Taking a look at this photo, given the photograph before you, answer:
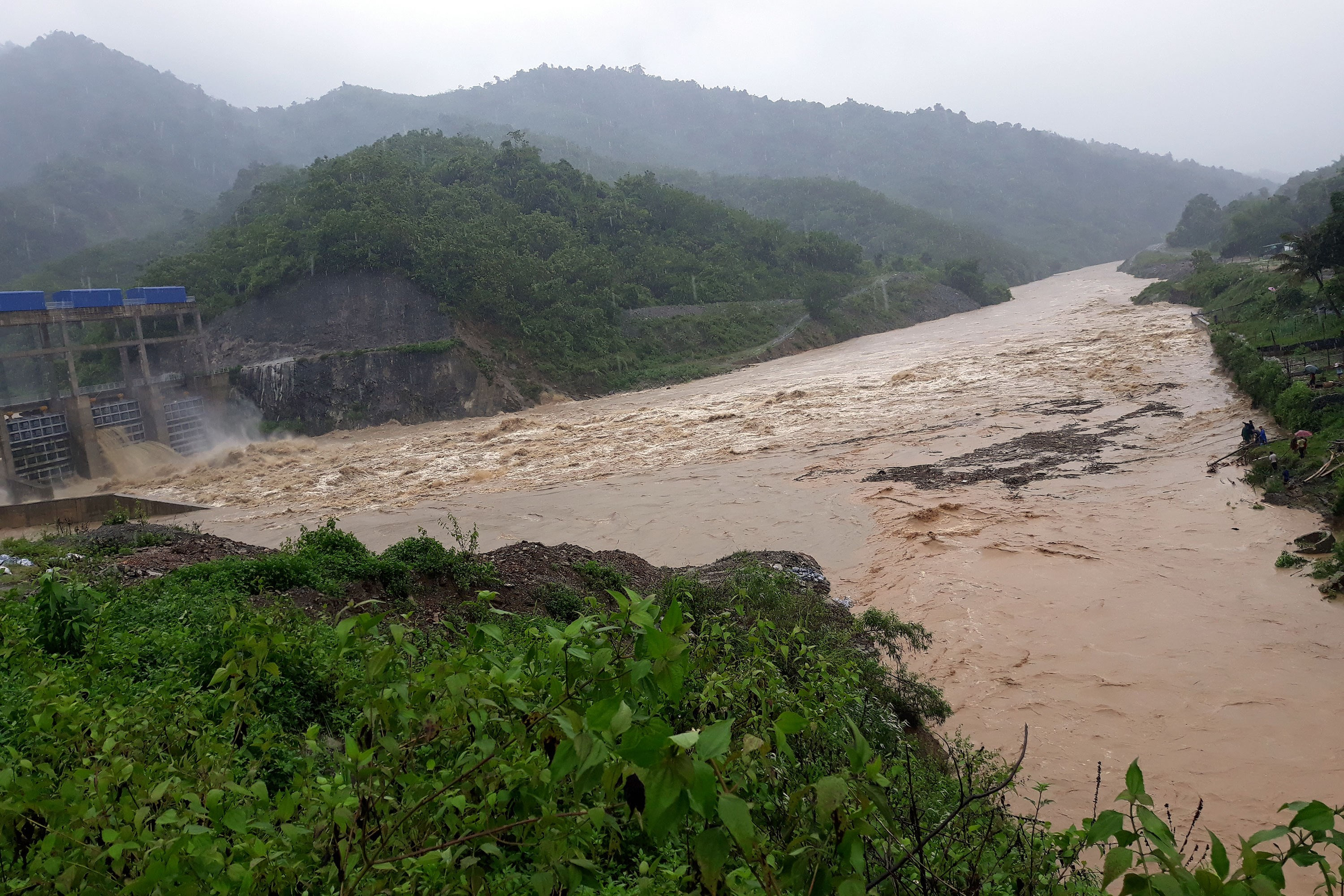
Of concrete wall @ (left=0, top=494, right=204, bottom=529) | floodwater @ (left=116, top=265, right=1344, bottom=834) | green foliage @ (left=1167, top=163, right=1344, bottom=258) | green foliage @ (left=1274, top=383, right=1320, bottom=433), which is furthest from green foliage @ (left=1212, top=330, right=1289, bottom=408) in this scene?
green foliage @ (left=1167, top=163, right=1344, bottom=258)

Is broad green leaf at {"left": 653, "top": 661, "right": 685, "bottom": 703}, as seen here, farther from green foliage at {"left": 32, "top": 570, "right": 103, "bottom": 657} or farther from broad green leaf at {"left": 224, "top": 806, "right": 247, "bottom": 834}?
green foliage at {"left": 32, "top": 570, "right": 103, "bottom": 657}

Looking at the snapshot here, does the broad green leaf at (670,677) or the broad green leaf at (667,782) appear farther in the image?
the broad green leaf at (670,677)

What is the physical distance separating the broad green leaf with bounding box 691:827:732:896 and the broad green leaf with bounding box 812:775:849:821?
0.19m

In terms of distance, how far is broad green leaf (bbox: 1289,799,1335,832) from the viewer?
4.44 ft

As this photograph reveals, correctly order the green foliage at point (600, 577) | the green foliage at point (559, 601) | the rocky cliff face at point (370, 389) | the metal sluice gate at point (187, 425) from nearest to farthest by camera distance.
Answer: the green foliage at point (559, 601) < the green foliage at point (600, 577) < the metal sluice gate at point (187, 425) < the rocky cliff face at point (370, 389)

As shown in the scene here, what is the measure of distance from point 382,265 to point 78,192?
2153 inches

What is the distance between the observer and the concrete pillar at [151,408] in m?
27.8

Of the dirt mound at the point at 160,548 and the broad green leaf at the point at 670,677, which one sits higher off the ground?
the broad green leaf at the point at 670,677

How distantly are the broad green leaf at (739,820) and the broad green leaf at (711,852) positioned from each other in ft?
0.29

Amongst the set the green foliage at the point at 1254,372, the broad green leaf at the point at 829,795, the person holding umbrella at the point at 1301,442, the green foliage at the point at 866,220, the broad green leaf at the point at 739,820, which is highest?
the green foliage at the point at 866,220

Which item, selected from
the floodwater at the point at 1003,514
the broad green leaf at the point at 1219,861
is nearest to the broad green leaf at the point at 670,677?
the broad green leaf at the point at 1219,861

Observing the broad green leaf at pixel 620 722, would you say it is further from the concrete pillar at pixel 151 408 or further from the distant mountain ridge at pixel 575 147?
the distant mountain ridge at pixel 575 147

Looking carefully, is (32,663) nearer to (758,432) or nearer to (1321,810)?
(1321,810)

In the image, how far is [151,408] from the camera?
28.0 meters
